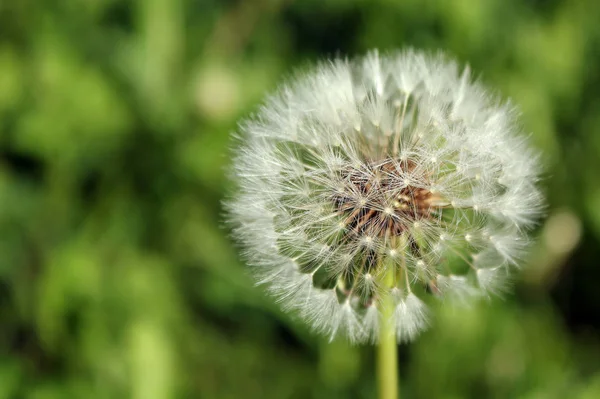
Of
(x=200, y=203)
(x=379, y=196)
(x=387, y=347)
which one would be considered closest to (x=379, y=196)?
(x=379, y=196)

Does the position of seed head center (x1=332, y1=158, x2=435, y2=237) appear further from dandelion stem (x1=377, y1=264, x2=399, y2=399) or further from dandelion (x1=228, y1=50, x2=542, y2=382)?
dandelion stem (x1=377, y1=264, x2=399, y2=399)

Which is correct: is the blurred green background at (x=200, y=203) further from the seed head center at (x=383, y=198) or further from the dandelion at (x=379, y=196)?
the seed head center at (x=383, y=198)

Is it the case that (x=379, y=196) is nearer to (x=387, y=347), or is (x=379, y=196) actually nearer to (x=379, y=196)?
(x=379, y=196)

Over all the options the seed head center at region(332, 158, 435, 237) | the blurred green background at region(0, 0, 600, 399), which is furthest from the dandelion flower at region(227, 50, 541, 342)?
the blurred green background at region(0, 0, 600, 399)

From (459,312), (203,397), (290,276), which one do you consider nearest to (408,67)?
(290,276)

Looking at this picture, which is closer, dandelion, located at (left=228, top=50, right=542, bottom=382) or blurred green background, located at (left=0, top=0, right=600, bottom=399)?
dandelion, located at (left=228, top=50, right=542, bottom=382)

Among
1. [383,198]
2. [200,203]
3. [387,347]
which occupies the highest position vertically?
[200,203]
